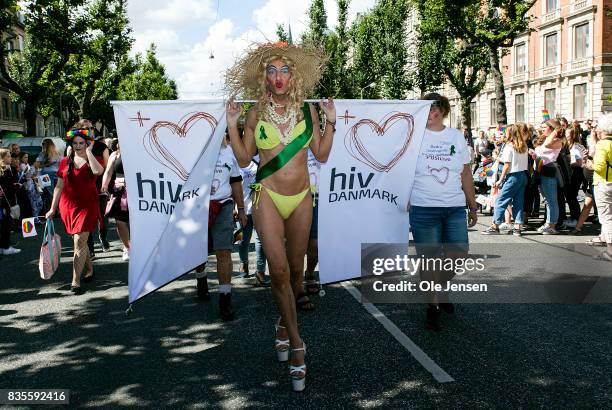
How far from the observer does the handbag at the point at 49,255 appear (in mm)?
7551

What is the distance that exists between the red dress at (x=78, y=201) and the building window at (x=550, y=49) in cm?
4224

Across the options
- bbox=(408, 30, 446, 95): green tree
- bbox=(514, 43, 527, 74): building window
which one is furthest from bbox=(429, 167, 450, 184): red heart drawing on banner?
bbox=(514, 43, 527, 74): building window

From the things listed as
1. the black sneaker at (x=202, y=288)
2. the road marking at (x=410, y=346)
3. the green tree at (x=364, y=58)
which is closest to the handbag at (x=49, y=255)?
the black sneaker at (x=202, y=288)

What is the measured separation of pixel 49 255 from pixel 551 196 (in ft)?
28.0

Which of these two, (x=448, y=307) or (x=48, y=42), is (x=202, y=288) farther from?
(x=48, y=42)

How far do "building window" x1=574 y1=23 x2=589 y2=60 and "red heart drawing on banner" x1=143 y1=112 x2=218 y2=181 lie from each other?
40.7m

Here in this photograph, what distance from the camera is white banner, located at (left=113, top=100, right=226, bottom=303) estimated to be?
5074 millimetres

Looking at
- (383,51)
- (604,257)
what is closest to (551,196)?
(604,257)

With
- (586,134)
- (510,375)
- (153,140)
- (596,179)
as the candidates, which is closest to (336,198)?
(153,140)

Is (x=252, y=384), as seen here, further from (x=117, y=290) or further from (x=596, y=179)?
(x=596, y=179)

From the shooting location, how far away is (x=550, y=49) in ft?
144

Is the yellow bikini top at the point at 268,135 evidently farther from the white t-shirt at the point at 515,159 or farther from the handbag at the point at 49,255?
the white t-shirt at the point at 515,159

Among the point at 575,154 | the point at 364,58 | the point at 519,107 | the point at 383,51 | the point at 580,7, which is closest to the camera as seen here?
the point at 575,154

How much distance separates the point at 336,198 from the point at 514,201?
6.95 meters
